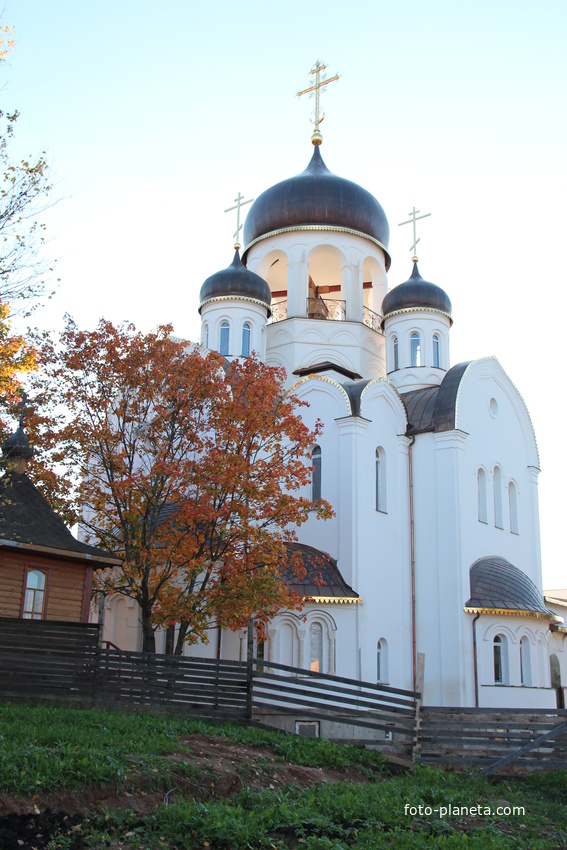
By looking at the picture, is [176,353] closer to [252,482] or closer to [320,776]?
[252,482]

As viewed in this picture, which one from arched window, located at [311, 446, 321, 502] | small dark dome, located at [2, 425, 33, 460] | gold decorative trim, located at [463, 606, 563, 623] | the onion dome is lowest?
gold decorative trim, located at [463, 606, 563, 623]

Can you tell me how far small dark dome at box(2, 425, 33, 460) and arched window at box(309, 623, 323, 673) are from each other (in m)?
7.77

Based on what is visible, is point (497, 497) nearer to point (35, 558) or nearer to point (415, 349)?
point (415, 349)

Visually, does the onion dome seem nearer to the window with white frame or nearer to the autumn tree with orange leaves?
the window with white frame

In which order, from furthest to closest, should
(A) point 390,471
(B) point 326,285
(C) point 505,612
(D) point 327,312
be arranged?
(B) point 326,285, (D) point 327,312, (A) point 390,471, (C) point 505,612

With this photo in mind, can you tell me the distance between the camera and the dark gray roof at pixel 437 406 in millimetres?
23453

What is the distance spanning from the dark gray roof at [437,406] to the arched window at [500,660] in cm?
548

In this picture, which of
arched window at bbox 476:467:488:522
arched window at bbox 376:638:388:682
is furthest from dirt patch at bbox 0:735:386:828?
arched window at bbox 476:467:488:522

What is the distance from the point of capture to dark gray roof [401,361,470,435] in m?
23.5

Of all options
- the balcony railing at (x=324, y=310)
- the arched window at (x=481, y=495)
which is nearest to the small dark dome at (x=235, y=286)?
the balcony railing at (x=324, y=310)

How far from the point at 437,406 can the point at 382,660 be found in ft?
22.5

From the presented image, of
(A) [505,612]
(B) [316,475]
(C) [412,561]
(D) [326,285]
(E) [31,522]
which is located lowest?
(A) [505,612]

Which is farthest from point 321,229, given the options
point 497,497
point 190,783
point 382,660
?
point 190,783

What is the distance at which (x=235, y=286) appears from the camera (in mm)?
26078
